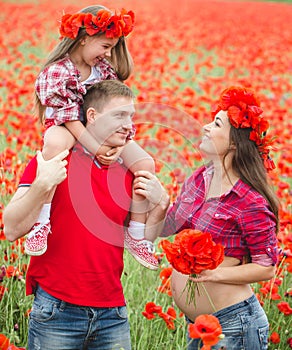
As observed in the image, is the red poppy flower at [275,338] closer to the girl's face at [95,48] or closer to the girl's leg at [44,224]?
the girl's leg at [44,224]

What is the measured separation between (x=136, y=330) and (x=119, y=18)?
148cm

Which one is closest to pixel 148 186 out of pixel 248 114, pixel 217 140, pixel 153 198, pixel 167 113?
pixel 153 198

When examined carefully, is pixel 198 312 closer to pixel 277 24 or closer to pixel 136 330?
pixel 136 330

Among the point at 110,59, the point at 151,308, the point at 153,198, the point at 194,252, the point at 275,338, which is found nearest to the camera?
the point at 194,252

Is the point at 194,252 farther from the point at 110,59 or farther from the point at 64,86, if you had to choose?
the point at 110,59

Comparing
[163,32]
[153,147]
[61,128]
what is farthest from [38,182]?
[163,32]

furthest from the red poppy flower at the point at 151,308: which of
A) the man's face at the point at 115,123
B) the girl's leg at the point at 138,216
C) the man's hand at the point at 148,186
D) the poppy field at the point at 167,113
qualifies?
the man's face at the point at 115,123

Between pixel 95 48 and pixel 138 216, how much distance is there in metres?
0.68

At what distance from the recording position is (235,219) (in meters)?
2.59

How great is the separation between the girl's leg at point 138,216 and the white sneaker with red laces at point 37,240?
13.7 inches

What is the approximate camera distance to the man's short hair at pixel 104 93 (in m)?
2.48

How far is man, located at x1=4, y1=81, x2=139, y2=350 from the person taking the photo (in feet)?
8.02

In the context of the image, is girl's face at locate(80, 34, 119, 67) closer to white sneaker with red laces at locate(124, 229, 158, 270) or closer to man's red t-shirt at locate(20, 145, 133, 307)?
man's red t-shirt at locate(20, 145, 133, 307)

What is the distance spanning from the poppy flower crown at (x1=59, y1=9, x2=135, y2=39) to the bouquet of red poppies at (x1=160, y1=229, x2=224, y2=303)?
93 cm
